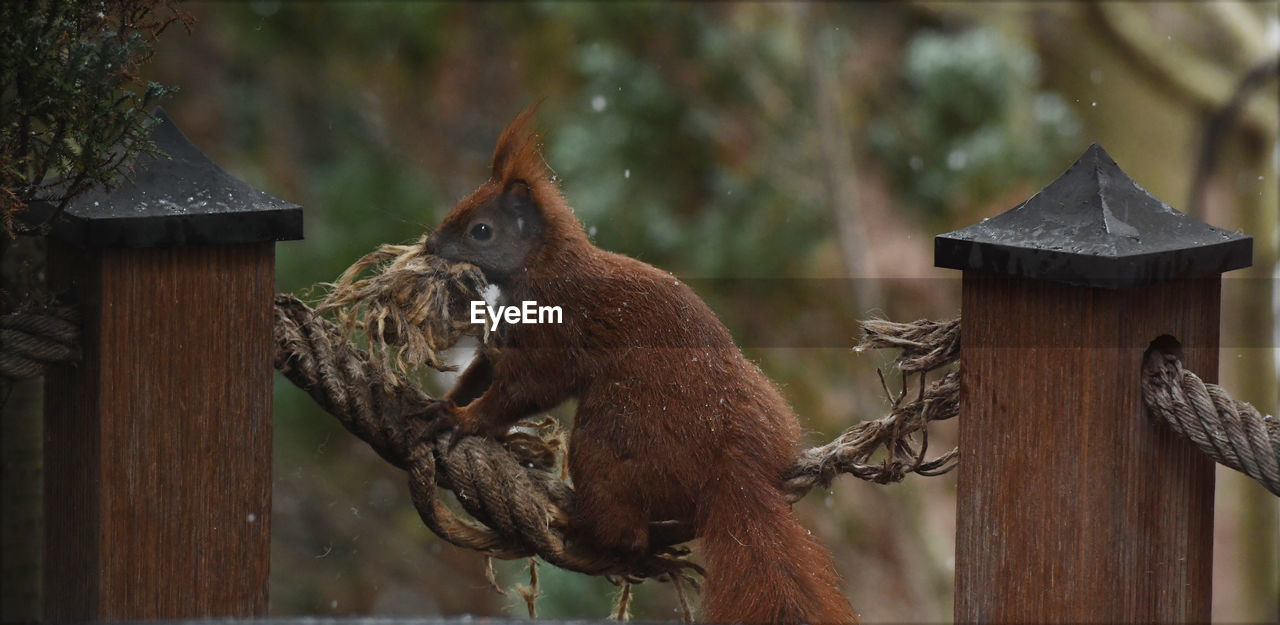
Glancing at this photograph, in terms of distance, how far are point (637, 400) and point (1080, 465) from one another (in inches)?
14.2

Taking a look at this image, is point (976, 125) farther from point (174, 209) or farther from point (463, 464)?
point (174, 209)

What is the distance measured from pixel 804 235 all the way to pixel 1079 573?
157 centimetres

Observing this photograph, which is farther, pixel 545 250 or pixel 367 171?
pixel 367 171

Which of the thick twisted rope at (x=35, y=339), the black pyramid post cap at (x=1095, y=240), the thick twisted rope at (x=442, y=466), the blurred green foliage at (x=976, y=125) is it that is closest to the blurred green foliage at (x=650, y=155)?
the blurred green foliage at (x=976, y=125)

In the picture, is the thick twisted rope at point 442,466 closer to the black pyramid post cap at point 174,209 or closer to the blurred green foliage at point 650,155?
the black pyramid post cap at point 174,209

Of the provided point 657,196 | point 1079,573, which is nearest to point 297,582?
point 657,196

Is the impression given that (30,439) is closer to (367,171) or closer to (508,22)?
(367,171)

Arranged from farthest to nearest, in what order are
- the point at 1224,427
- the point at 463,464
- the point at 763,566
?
the point at 463,464 < the point at 763,566 < the point at 1224,427

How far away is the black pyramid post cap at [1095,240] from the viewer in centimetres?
86

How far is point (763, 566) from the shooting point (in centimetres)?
99

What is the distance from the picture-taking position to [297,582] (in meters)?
2.76

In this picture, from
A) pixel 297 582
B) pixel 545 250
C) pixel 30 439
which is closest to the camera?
pixel 545 250

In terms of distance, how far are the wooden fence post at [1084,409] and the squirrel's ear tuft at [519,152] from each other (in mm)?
390

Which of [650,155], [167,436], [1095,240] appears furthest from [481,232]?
[650,155]
